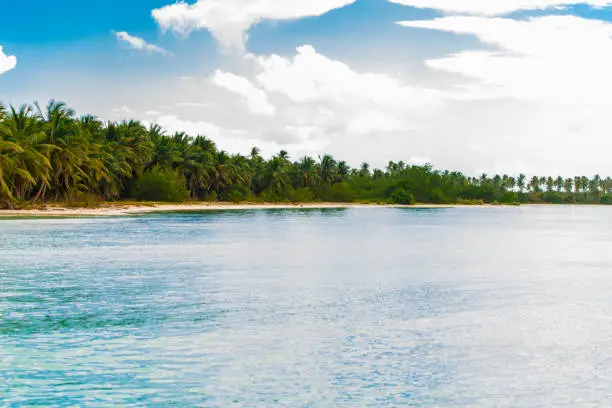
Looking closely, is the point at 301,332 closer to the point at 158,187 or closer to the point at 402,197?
the point at 158,187

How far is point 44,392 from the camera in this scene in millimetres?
8883

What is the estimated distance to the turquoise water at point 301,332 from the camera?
29.5ft

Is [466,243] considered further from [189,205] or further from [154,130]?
[154,130]

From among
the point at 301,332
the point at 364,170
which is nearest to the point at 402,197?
the point at 364,170

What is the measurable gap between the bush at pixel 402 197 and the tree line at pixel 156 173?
0.77 feet

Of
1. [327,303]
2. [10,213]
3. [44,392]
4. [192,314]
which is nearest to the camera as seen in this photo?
[44,392]

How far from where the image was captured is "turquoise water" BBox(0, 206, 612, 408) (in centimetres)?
899

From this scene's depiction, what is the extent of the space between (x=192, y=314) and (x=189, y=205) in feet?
278

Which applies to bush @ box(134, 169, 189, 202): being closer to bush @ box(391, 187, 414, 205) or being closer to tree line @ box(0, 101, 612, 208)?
tree line @ box(0, 101, 612, 208)

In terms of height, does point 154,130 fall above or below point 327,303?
above

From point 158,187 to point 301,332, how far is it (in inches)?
3259

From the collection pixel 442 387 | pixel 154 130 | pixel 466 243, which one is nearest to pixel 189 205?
pixel 154 130

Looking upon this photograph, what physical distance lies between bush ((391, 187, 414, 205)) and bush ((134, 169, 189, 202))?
71.0m

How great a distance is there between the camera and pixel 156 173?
Answer: 91.9 meters
